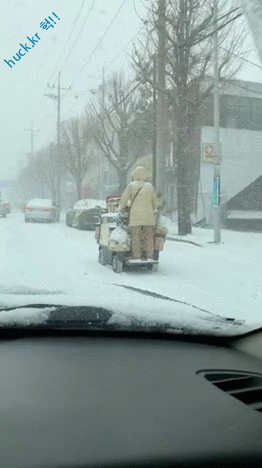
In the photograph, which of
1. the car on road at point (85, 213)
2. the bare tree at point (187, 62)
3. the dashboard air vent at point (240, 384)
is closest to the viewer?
the dashboard air vent at point (240, 384)

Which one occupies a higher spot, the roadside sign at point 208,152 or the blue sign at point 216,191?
the roadside sign at point 208,152

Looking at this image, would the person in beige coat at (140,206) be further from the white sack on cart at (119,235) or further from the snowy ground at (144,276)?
the snowy ground at (144,276)

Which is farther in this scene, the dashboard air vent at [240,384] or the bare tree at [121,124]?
the bare tree at [121,124]

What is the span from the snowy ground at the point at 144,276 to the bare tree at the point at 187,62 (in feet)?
1.68

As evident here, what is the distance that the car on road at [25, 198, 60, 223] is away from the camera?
6963mm

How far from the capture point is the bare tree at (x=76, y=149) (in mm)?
5316

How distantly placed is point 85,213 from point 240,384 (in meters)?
4.36

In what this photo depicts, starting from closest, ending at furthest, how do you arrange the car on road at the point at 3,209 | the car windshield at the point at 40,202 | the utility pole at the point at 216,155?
the utility pole at the point at 216,155 < the car on road at the point at 3,209 < the car windshield at the point at 40,202

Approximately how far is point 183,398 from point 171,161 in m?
3.85

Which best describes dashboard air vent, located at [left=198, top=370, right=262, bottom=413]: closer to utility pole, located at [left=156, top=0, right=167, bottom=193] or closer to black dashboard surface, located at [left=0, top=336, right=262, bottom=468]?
black dashboard surface, located at [left=0, top=336, right=262, bottom=468]

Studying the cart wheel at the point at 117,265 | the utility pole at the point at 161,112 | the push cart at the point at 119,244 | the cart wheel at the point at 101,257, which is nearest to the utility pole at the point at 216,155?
the utility pole at the point at 161,112

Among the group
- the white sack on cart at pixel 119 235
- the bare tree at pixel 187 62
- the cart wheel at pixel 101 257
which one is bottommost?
the cart wheel at pixel 101 257

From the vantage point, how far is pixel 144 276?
15.3 feet

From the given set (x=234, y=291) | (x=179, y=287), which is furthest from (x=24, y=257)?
(x=234, y=291)
